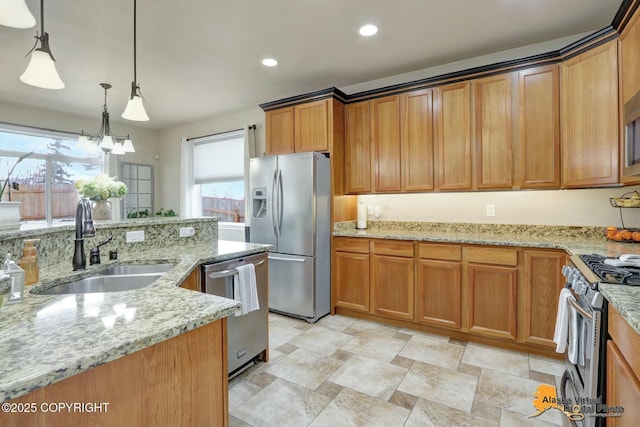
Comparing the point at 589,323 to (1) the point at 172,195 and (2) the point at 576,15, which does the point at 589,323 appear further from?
(1) the point at 172,195

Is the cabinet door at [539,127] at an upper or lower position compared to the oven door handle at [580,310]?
upper

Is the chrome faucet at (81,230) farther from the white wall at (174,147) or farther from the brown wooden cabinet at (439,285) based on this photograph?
the white wall at (174,147)

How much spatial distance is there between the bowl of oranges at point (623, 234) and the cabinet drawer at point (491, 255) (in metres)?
0.74

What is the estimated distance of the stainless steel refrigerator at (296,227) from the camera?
3.26 meters

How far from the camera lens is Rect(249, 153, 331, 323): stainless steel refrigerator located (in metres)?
3.26

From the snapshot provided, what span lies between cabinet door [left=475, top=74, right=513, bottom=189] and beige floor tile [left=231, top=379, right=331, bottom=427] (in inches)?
90.8

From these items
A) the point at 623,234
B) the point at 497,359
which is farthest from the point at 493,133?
the point at 497,359

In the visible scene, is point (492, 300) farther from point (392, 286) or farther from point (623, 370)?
point (623, 370)

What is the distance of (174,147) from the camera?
5934 mm

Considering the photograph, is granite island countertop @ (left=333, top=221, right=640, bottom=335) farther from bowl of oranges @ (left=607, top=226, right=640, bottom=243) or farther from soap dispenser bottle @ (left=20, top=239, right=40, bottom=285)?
soap dispenser bottle @ (left=20, top=239, right=40, bottom=285)

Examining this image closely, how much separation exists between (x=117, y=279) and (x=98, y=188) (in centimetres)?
86

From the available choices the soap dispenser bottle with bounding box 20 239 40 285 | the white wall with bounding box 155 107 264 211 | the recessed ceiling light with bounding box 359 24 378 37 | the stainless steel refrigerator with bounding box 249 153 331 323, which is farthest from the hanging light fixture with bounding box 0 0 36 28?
the white wall with bounding box 155 107 264 211

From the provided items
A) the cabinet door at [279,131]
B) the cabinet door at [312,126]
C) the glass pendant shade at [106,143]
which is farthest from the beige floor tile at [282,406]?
the glass pendant shade at [106,143]

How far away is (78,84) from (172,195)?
8.37 ft
